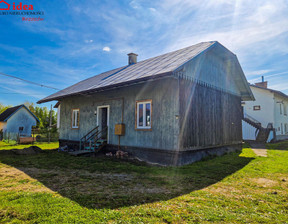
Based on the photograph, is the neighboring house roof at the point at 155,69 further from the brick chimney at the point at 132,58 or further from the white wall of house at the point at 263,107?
the white wall of house at the point at 263,107

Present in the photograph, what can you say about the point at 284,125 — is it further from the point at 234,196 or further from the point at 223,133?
→ the point at 234,196

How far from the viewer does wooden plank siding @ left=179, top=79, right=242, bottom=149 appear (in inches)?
316

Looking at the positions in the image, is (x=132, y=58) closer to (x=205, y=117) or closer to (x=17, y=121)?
(x=205, y=117)

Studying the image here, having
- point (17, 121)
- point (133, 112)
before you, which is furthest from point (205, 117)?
point (17, 121)

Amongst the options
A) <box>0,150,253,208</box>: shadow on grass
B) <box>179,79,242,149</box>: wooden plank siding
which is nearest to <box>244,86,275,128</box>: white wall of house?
<box>179,79,242,149</box>: wooden plank siding

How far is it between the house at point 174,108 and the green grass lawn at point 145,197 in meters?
2.20

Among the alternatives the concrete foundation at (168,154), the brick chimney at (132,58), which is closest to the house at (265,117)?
the concrete foundation at (168,154)

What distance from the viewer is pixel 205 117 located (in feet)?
30.5

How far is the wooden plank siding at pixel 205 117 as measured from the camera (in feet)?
26.3

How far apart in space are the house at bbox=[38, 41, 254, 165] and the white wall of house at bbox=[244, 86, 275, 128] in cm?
1024

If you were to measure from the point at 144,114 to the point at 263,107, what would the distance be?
1850 centimetres

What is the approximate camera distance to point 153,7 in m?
8.05

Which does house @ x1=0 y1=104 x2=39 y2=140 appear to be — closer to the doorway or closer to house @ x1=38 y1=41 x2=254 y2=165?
house @ x1=38 y1=41 x2=254 y2=165

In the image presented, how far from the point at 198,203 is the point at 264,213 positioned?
1.11 meters
